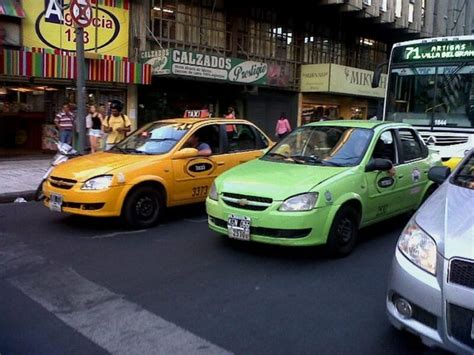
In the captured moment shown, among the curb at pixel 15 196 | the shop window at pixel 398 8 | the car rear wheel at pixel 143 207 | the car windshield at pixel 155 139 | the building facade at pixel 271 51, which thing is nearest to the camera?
the car rear wheel at pixel 143 207

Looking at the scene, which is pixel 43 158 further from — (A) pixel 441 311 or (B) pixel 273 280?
(A) pixel 441 311

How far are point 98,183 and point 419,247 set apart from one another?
4415 mm

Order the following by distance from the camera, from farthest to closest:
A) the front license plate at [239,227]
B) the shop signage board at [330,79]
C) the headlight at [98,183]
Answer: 1. the shop signage board at [330,79]
2. the headlight at [98,183]
3. the front license plate at [239,227]

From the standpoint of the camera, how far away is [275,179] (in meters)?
5.55

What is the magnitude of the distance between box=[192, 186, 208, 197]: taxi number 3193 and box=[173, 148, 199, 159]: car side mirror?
0.51m

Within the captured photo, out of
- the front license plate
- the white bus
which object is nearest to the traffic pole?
the front license plate

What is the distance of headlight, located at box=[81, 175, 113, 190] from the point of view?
6.51 m

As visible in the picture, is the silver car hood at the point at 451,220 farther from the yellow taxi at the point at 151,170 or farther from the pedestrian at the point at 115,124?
the pedestrian at the point at 115,124

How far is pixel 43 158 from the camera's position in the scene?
14.5m

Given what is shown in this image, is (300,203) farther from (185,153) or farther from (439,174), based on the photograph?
(185,153)

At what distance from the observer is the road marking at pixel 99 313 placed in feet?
11.8

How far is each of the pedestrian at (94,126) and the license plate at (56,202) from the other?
642cm

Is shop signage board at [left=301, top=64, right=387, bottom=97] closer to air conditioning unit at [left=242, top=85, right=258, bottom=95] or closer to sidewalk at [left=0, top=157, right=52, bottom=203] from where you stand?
air conditioning unit at [left=242, top=85, right=258, bottom=95]

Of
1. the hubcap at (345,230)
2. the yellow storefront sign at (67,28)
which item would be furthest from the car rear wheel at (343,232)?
the yellow storefront sign at (67,28)
